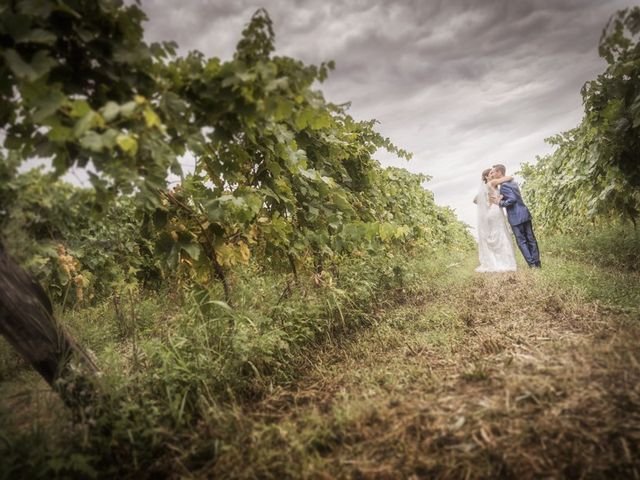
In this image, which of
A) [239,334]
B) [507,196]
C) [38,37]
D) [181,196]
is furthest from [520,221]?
[38,37]

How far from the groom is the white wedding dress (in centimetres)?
51

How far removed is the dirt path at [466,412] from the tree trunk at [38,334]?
38.3 inches

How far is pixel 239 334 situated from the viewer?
2582mm

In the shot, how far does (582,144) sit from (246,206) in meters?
6.01

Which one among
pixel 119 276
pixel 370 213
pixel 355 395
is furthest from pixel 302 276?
pixel 119 276

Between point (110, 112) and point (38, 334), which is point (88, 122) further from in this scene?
point (38, 334)

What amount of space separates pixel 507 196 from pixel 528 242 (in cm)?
93

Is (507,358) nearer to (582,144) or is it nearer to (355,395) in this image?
(355,395)

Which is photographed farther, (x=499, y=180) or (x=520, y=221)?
(x=499, y=180)

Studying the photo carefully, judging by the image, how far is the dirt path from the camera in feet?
4.88

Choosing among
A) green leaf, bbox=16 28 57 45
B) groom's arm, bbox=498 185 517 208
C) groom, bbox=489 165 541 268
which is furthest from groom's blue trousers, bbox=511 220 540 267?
green leaf, bbox=16 28 57 45

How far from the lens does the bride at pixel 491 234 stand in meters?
6.95

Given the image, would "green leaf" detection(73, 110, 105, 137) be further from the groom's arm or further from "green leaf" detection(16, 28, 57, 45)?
the groom's arm

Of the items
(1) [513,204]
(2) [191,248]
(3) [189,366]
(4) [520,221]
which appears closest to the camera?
(3) [189,366]
